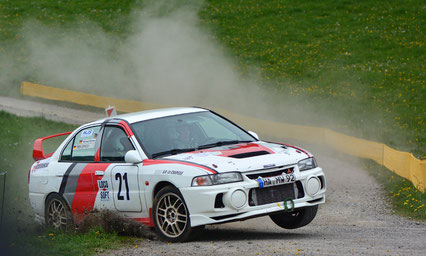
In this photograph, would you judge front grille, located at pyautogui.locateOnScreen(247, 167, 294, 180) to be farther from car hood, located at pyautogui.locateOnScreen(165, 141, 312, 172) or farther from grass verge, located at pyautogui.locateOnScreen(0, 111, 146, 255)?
grass verge, located at pyautogui.locateOnScreen(0, 111, 146, 255)

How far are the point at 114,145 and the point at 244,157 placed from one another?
174 centimetres

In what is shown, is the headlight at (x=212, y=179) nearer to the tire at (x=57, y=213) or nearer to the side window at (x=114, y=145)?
the side window at (x=114, y=145)

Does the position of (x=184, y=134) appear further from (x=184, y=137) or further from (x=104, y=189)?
(x=104, y=189)

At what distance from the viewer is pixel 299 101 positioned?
2395 centimetres

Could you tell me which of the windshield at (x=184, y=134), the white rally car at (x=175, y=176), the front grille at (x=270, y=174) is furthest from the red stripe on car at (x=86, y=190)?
the front grille at (x=270, y=174)

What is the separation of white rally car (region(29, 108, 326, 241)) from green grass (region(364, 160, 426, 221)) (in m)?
2.45

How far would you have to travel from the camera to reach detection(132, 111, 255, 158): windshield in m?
8.22

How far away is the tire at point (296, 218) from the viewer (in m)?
8.32

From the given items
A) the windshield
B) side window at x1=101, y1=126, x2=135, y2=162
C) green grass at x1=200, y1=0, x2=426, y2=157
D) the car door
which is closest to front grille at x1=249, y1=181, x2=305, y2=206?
the windshield

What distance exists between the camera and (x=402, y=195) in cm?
1149

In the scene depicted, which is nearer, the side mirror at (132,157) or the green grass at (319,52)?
the side mirror at (132,157)

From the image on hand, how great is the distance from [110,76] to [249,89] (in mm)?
6480

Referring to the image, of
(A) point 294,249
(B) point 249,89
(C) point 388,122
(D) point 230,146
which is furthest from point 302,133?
(A) point 294,249

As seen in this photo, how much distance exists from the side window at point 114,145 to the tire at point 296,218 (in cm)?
186
